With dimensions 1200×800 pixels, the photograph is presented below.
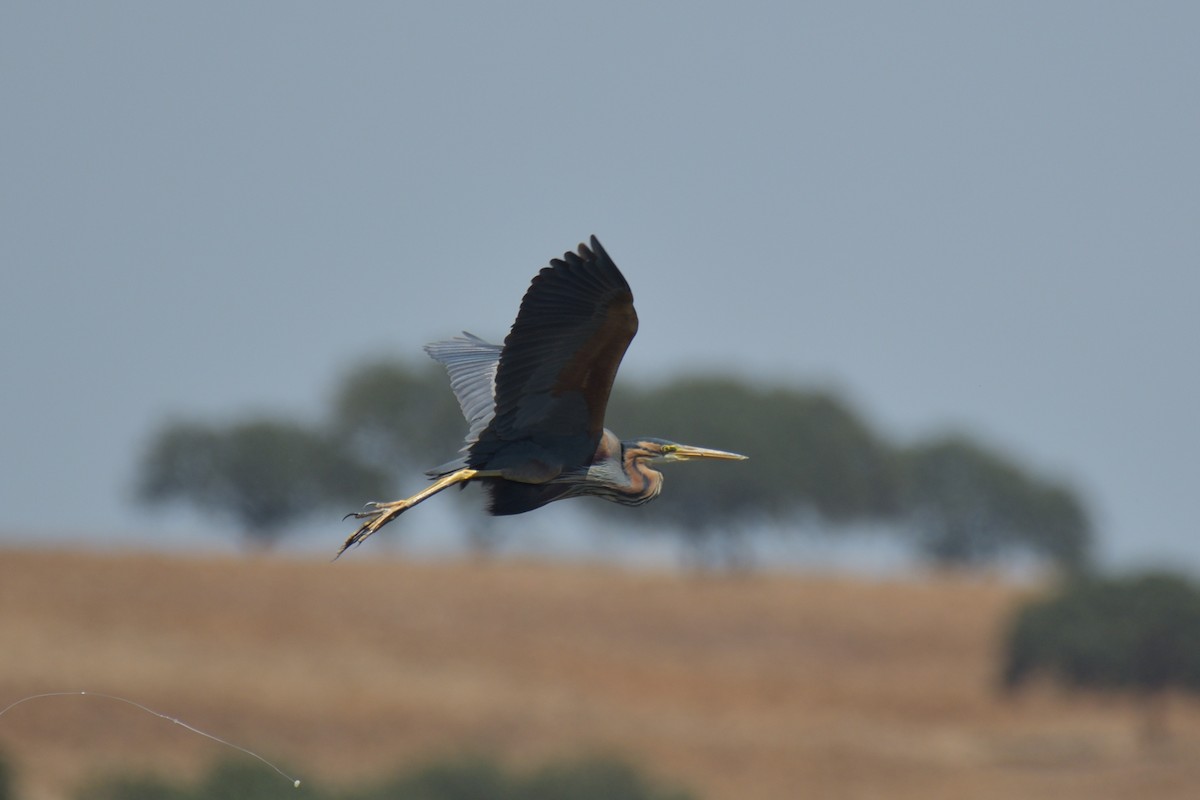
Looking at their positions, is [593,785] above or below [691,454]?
below

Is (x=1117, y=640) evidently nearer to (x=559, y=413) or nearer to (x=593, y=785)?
(x=593, y=785)

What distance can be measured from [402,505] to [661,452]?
4.37ft

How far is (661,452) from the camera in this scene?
30.9ft

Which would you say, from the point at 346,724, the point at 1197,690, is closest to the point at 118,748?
the point at 346,724

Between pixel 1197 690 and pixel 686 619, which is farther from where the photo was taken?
pixel 686 619

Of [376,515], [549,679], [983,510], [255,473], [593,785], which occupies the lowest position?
[593,785]

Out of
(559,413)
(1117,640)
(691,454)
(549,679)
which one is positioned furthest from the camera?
(1117,640)

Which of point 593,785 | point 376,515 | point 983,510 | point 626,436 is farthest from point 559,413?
point 983,510

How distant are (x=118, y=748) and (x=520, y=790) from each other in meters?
7.71

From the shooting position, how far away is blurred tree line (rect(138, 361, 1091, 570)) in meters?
71.4

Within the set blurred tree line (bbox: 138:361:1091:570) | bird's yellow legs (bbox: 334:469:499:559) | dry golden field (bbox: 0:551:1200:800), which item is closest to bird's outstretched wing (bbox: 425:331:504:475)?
bird's yellow legs (bbox: 334:469:499:559)

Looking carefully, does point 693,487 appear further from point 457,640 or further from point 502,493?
point 502,493

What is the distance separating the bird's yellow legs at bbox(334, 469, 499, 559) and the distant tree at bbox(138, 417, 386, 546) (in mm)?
61902

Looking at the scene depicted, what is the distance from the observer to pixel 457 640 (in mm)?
50406
